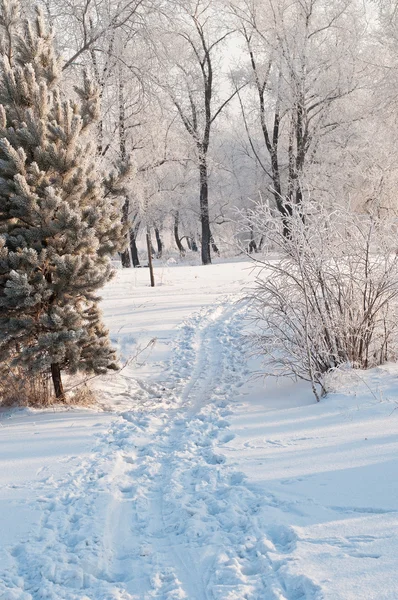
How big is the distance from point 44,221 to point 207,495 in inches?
146

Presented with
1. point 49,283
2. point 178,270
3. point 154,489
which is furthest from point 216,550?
point 178,270

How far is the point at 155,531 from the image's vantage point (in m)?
3.63

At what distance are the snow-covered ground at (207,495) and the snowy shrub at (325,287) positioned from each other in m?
0.54

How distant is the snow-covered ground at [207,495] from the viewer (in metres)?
3.00

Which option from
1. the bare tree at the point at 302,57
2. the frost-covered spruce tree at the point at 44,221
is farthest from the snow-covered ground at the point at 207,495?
the bare tree at the point at 302,57

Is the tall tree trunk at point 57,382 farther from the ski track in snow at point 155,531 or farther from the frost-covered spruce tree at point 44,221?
the ski track in snow at point 155,531

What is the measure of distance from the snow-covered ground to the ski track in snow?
0.04 feet

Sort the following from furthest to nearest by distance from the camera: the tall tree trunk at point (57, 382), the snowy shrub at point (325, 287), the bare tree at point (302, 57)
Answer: the bare tree at point (302, 57) < the tall tree trunk at point (57, 382) < the snowy shrub at point (325, 287)

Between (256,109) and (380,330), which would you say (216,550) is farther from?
(256,109)

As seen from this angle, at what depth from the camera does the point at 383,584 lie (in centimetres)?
271

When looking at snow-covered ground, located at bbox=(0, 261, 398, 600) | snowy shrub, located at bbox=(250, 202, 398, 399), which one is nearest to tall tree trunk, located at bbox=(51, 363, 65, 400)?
snow-covered ground, located at bbox=(0, 261, 398, 600)

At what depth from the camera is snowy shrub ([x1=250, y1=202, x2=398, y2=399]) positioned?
21.2 ft

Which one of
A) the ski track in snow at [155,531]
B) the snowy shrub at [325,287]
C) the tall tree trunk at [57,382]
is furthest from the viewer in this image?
the tall tree trunk at [57,382]

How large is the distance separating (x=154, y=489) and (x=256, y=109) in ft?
80.2
